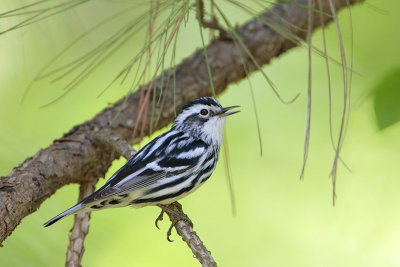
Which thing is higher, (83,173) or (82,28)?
(82,28)

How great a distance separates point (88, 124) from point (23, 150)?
0.44 metres

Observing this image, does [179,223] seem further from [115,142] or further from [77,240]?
[115,142]

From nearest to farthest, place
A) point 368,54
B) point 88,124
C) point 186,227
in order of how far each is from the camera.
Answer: point 186,227 → point 88,124 → point 368,54

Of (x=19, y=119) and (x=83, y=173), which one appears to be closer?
(x=83, y=173)

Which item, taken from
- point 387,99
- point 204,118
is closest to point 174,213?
point 204,118

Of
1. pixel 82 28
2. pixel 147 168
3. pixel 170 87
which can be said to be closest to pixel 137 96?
pixel 170 87

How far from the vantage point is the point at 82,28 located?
2469 millimetres

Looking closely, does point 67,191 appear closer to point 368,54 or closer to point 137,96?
point 137,96

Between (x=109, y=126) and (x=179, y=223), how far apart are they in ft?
2.47

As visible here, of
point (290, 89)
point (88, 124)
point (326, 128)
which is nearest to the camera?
point (88, 124)

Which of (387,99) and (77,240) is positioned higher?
(77,240)

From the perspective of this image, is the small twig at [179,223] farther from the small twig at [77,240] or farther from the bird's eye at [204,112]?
the bird's eye at [204,112]

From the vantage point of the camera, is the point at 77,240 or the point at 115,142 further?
the point at 115,142

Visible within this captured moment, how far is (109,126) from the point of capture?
96.3 inches
